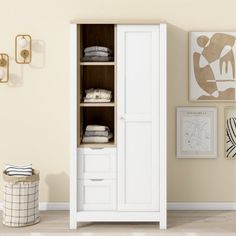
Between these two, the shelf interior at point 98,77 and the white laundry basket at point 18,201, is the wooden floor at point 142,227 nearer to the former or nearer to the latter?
the white laundry basket at point 18,201

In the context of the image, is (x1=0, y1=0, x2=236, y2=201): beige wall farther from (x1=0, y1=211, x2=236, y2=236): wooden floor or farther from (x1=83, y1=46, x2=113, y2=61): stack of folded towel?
(x1=83, y1=46, x2=113, y2=61): stack of folded towel

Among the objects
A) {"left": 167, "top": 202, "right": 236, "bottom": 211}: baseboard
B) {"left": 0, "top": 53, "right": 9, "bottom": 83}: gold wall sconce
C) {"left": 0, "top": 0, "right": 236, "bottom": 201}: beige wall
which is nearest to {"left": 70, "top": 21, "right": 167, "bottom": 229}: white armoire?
{"left": 0, "top": 0, "right": 236, "bottom": 201}: beige wall

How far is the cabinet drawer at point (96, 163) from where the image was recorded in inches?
160

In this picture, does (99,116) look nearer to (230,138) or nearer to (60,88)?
(60,88)

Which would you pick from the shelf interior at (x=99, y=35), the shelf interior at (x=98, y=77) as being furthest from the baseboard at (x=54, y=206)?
the shelf interior at (x=99, y=35)

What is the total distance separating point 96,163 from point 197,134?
1.04 meters

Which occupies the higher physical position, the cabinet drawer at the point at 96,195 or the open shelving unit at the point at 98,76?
the open shelving unit at the point at 98,76

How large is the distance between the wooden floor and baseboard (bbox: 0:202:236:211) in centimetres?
16

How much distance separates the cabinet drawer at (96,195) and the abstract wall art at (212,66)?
1.13 metres

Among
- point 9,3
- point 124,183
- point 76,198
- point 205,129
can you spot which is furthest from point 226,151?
point 9,3

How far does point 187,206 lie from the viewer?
4.62 metres

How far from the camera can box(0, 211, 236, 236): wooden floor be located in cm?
393

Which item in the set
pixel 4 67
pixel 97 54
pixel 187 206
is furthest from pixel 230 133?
pixel 4 67

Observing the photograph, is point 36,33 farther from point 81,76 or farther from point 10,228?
point 10,228
